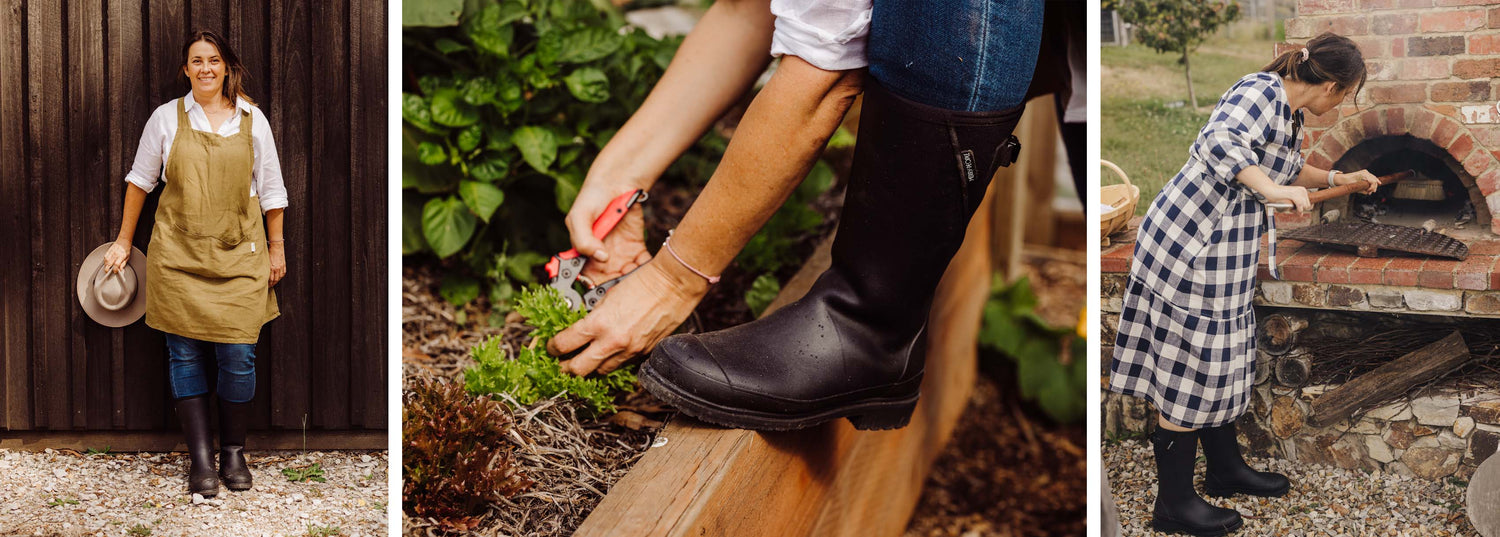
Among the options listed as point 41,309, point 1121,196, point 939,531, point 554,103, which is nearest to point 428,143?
point 554,103

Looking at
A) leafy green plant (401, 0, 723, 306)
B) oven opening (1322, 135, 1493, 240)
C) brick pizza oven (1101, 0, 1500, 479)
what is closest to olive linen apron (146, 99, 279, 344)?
leafy green plant (401, 0, 723, 306)

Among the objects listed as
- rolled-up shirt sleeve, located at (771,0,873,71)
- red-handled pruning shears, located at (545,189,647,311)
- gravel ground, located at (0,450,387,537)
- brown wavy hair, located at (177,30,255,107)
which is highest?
rolled-up shirt sleeve, located at (771,0,873,71)

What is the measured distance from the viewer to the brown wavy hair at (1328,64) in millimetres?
1576

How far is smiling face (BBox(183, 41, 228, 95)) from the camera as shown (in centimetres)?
152

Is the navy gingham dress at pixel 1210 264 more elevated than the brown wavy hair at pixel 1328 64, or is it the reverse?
the brown wavy hair at pixel 1328 64

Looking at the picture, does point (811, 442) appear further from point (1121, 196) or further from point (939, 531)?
point (939, 531)

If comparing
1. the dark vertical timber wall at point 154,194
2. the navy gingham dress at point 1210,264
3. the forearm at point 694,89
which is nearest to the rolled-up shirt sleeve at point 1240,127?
the navy gingham dress at point 1210,264

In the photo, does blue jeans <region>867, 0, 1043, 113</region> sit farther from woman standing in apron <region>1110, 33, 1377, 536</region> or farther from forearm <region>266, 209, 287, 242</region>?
forearm <region>266, 209, 287, 242</region>

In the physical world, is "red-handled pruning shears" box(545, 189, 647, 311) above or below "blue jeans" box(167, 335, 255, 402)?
above

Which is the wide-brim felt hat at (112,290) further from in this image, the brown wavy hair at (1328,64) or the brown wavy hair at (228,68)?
the brown wavy hair at (1328,64)

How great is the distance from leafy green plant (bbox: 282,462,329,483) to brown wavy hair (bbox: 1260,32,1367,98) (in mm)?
1744

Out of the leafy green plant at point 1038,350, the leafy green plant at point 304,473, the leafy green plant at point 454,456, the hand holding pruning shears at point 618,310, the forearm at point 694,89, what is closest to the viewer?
the leafy green plant at point 454,456

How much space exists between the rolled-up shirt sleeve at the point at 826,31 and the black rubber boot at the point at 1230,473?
89 centimetres

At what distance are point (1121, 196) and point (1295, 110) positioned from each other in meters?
0.30
